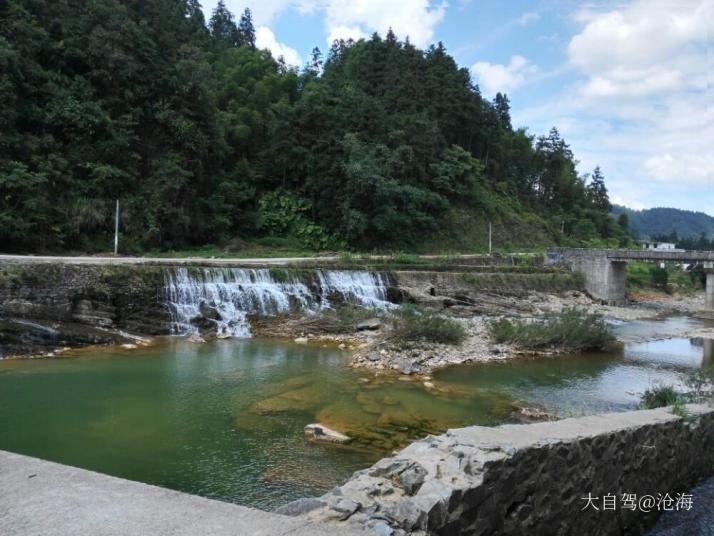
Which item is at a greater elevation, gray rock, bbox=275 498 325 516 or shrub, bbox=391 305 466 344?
gray rock, bbox=275 498 325 516

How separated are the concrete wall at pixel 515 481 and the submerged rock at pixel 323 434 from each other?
4.00m

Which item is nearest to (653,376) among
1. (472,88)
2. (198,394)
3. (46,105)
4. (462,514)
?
(198,394)

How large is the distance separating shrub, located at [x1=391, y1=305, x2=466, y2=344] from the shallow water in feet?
6.40

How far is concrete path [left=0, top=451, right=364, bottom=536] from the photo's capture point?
314cm

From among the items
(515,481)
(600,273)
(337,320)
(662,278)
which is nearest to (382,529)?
(515,481)

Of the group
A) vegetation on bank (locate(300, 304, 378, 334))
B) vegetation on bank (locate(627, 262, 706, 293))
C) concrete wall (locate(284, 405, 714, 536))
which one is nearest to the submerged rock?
concrete wall (locate(284, 405, 714, 536))

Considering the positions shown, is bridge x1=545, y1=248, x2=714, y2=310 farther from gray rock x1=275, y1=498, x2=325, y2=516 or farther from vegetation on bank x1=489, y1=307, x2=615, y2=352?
gray rock x1=275, y1=498, x2=325, y2=516

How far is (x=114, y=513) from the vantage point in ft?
10.9

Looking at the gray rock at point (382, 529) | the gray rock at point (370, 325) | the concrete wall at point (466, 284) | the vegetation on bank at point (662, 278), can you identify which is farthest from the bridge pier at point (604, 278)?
the gray rock at point (382, 529)

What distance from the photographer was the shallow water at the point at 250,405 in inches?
297

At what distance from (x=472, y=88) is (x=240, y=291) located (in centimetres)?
5046

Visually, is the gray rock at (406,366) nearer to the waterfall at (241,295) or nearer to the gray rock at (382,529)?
the waterfall at (241,295)

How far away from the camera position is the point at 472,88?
62.7 meters

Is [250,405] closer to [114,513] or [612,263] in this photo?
[114,513]
